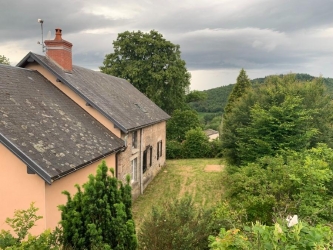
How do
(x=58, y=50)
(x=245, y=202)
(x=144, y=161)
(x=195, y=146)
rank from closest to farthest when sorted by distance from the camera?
(x=245, y=202), (x=58, y=50), (x=144, y=161), (x=195, y=146)

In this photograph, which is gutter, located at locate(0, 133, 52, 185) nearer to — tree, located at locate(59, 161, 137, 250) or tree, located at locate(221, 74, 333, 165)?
tree, located at locate(59, 161, 137, 250)

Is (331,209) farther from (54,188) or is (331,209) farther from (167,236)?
(54,188)

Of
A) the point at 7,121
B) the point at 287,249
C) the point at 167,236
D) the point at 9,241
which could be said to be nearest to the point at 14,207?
the point at 7,121

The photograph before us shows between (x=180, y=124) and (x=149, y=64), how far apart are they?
8.44m

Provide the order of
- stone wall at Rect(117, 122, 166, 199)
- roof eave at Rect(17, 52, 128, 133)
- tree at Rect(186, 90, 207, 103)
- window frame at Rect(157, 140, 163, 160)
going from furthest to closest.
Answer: tree at Rect(186, 90, 207, 103) < window frame at Rect(157, 140, 163, 160) < stone wall at Rect(117, 122, 166, 199) < roof eave at Rect(17, 52, 128, 133)

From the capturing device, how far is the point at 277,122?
14.7 m

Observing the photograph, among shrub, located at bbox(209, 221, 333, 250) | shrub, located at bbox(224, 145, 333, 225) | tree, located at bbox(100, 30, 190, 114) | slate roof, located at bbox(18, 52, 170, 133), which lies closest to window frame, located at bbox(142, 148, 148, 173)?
slate roof, located at bbox(18, 52, 170, 133)

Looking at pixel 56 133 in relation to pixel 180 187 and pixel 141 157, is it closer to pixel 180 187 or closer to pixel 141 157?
pixel 141 157

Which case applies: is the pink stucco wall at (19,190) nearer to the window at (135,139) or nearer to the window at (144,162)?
the window at (135,139)

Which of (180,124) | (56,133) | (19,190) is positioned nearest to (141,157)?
(56,133)

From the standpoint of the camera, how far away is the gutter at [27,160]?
753cm

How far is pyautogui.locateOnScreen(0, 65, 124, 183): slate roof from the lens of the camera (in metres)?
7.99

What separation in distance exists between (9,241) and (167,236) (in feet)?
12.2

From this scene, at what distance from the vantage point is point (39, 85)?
12.8 metres
